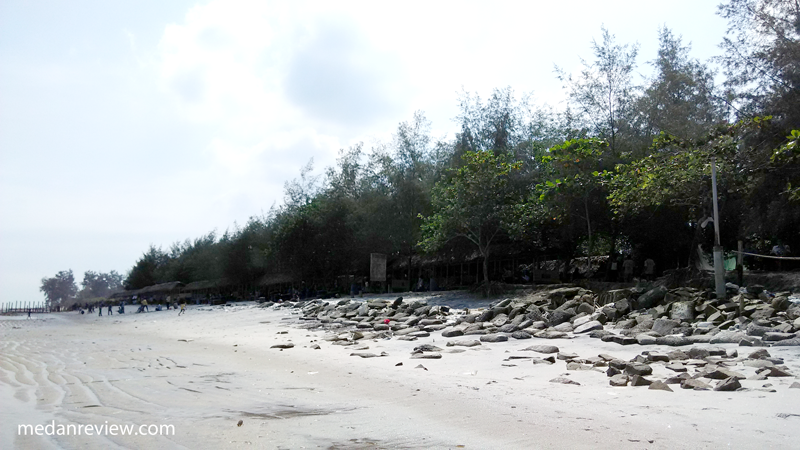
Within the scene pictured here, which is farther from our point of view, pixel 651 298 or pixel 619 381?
pixel 651 298

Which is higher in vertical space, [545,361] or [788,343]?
[788,343]

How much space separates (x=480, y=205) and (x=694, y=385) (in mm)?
18199

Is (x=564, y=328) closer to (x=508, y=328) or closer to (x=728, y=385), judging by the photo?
(x=508, y=328)

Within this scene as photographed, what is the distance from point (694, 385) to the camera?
249 inches

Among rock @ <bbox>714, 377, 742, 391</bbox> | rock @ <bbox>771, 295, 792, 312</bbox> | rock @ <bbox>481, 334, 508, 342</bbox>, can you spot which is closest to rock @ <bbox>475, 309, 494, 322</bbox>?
rock @ <bbox>481, 334, 508, 342</bbox>

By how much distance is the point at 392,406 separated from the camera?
6.34 metres

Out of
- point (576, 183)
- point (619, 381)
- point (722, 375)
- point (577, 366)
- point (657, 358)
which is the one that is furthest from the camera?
point (576, 183)

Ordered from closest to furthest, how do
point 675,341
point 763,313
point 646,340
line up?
point 675,341 → point 646,340 → point 763,313

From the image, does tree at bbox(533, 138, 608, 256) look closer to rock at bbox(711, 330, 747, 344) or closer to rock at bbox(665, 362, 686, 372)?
rock at bbox(711, 330, 747, 344)

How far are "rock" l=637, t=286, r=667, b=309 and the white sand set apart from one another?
11.7ft

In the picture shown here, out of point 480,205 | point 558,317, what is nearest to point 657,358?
point 558,317

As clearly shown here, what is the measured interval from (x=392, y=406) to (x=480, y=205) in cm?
1853

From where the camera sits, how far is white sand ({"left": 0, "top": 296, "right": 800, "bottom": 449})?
4719 mm

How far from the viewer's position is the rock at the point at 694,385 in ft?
20.6
